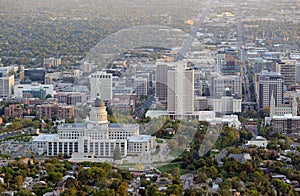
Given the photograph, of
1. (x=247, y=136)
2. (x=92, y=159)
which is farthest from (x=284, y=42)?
(x=92, y=159)

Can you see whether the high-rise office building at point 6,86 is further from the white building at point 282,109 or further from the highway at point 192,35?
the white building at point 282,109

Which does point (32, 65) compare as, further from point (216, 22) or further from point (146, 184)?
point (146, 184)

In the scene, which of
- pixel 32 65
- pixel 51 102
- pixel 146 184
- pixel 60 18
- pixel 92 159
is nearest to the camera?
pixel 146 184

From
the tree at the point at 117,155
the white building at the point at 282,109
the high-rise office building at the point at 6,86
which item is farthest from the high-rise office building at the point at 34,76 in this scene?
the tree at the point at 117,155

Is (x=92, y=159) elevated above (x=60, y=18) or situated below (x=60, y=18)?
below

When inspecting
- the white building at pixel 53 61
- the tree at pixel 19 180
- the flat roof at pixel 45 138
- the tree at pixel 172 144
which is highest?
the white building at pixel 53 61

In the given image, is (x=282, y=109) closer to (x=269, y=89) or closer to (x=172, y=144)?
(x=269, y=89)

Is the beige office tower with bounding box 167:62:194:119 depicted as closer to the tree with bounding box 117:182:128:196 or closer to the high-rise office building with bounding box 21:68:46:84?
the tree with bounding box 117:182:128:196
